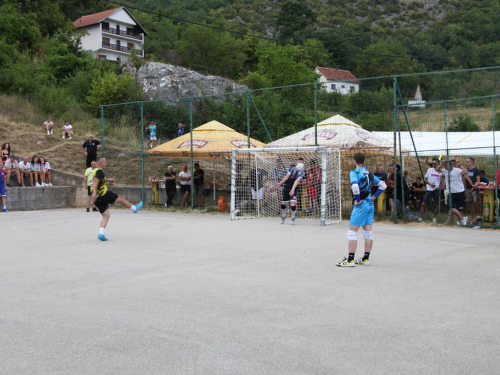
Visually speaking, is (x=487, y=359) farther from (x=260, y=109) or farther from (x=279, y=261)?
(x=260, y=109)

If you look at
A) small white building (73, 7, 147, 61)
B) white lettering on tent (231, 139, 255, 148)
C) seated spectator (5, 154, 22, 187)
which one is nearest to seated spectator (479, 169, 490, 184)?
white lettering on tent (231, 139, 255, 148)

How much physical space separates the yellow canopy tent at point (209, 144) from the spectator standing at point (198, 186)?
556 mm

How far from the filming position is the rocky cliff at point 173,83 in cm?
3862

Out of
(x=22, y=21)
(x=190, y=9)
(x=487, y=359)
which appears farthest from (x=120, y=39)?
(x=487, y=359)

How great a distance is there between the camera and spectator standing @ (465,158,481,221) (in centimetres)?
1569

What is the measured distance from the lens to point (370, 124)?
66.2 feet

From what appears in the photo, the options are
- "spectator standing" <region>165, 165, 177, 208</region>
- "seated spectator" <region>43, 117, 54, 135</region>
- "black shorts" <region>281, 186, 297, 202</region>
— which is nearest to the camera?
"black shorts" <region>281, 186, 297, 202</region>

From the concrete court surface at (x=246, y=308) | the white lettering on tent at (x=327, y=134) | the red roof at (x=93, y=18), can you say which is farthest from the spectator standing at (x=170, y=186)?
the red roof at (x=93, y=18)

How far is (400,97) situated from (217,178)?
9552 millimetres

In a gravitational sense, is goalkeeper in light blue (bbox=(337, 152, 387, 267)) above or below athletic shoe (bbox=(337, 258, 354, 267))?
above

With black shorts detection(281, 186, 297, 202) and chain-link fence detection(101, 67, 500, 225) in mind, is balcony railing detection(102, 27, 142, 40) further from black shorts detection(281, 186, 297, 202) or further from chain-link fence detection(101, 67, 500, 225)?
black shorts detection(281, 186, 297, 202)

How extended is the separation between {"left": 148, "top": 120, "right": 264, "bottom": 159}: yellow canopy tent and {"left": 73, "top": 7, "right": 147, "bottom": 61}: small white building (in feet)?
193

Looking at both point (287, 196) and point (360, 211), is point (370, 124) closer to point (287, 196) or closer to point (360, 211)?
point (287, 196)

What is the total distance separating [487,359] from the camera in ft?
14.8
